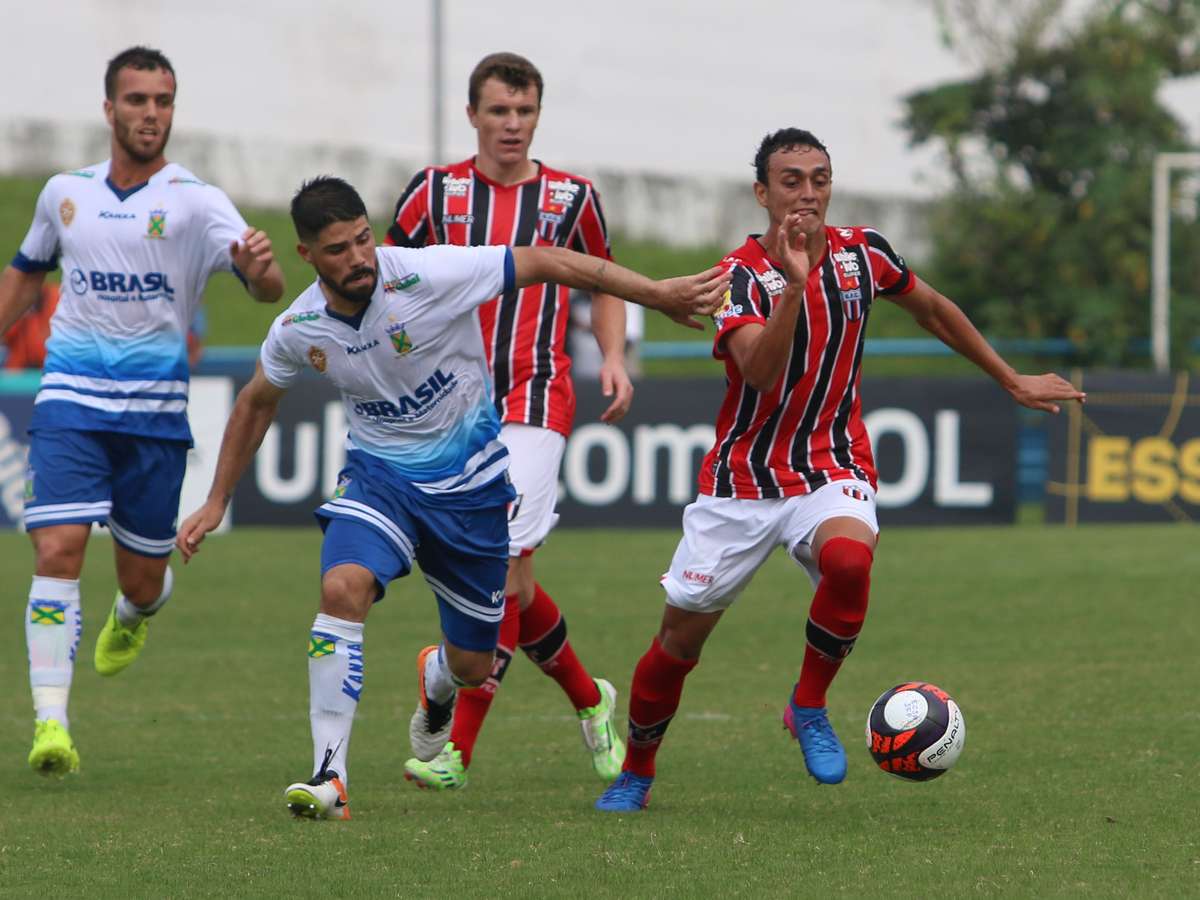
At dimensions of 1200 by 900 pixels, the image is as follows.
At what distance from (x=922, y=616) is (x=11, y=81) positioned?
18852 mm

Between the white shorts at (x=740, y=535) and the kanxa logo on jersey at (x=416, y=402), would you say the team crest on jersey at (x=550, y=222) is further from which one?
the white shorts at (x=740, y=535)

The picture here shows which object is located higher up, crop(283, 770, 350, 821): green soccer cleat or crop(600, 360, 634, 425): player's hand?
crop(600, 360, 634, 425): player's hand

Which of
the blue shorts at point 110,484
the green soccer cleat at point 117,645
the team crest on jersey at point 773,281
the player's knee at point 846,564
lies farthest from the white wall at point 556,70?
the player's knee at point 846,564

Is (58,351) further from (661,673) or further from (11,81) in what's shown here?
(11,81)

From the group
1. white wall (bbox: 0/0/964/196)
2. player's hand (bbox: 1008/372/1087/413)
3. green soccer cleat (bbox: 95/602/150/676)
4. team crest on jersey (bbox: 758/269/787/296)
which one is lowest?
green soccer cleat (bbox: 95/602/150/676)

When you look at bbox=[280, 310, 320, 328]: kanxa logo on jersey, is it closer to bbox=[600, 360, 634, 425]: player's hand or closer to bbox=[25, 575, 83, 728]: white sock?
bbox=[600, 360, 634, 425]: player's hand

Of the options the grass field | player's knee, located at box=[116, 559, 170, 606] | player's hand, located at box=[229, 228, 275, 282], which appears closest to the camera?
the grass field

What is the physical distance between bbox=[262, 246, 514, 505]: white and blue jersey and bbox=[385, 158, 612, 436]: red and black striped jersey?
3.19 feet

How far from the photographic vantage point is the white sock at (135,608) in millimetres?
8008

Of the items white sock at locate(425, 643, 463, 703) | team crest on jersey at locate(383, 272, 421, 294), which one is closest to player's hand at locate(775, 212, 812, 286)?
team crest on jersey at locate(383, 272, 421, 294)

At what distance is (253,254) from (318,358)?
70 cm

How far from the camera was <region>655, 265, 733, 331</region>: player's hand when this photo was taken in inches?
229

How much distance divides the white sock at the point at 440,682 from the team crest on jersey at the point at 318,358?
115 cm

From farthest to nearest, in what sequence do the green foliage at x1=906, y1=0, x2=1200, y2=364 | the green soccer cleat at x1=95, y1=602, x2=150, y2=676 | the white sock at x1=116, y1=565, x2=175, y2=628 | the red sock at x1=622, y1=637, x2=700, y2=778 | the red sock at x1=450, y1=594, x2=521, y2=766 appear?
the green foliage at x1=906, y1=0, x2=1200, y2=364, the green soccer cleat at x1=95, y1=602, x2=150, y2=676, the white sock at x1=116, y1=565, x2=175, y2=628, the red sock at x1=450, y1=594, x2=521, y2=766, the red sock at x1=622, y1=637, x2=700, y2=778
